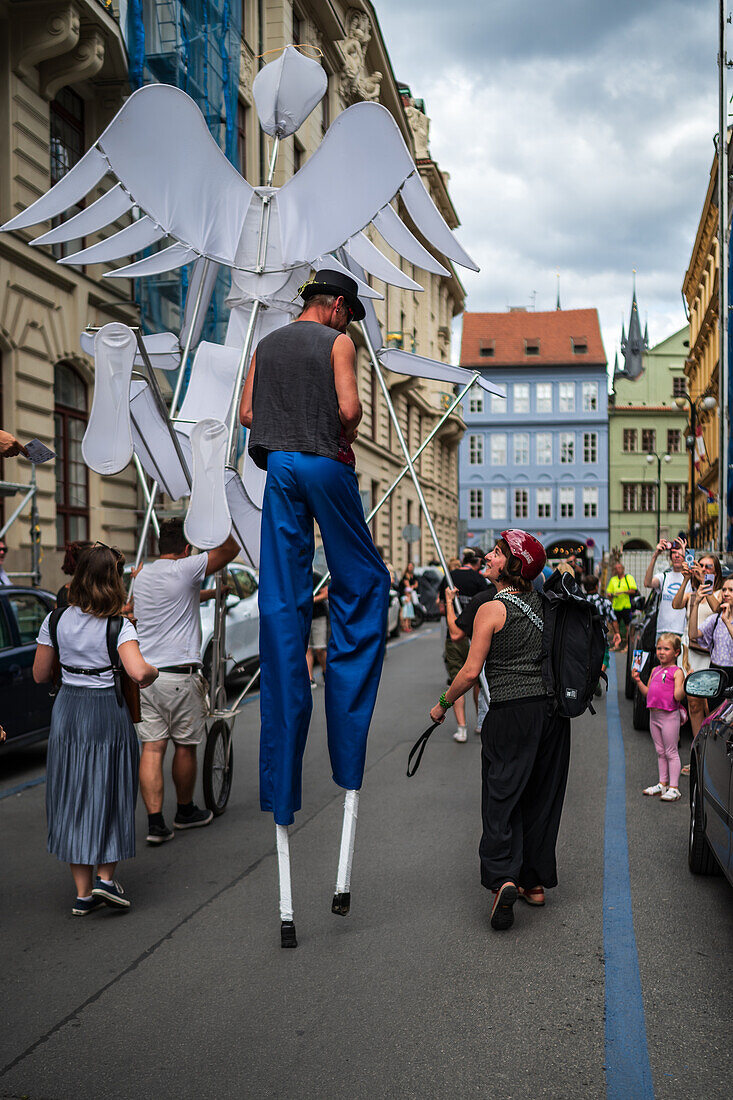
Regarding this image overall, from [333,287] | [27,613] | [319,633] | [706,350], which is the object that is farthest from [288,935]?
[706,350]

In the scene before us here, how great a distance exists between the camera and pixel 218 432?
18.1ft

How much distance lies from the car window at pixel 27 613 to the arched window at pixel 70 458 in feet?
26.0

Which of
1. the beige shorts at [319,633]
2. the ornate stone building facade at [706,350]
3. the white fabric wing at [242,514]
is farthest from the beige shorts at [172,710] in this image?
the ornate stone building facade at [706,350]

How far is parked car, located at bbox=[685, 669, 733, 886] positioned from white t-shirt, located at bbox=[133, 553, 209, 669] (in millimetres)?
2874

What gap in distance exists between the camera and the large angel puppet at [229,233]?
5.43 metres

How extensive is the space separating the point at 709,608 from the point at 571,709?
12.2 ft

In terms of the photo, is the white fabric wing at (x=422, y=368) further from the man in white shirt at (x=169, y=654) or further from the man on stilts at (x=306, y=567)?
the man on stilts at (x=306, y=567)

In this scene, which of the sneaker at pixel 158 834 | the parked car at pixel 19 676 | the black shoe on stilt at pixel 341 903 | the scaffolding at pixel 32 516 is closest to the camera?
the black shoe on stilt at pixel 341 903

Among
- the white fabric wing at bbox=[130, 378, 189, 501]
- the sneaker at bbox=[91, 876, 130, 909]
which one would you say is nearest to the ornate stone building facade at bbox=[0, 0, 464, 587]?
the white fabric wing at bbox=[130, 378, 189, 501]

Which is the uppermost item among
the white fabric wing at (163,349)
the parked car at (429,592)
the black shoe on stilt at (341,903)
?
the white fabric wing at (163,349)

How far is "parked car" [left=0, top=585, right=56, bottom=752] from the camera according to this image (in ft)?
27.2

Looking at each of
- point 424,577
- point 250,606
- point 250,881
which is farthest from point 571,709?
point 424,577

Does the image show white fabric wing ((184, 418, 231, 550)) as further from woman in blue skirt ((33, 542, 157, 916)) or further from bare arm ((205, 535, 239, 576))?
bare arm ((205, 535, 239, 576))

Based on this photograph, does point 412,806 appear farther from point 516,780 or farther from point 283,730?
point 283,730
